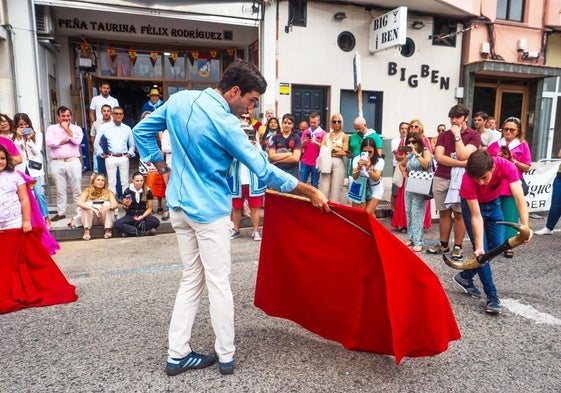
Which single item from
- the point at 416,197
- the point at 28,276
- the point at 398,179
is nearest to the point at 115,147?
the point at 28,276

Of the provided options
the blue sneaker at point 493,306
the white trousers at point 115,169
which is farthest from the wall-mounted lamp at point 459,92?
the blue sneaker at point 493,306

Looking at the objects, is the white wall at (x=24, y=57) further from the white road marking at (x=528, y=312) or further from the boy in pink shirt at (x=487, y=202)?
the white road marking at (x=528, y=312)

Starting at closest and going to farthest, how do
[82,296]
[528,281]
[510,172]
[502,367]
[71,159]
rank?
[502,367]
[510,172]
[82,296]
[528,281]
[71,159]

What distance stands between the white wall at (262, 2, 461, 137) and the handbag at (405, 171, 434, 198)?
6.21m

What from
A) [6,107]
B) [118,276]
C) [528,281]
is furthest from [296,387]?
[6,107]

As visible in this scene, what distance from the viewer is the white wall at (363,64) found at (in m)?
11.6

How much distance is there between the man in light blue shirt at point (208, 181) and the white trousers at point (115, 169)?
5673 millimetres

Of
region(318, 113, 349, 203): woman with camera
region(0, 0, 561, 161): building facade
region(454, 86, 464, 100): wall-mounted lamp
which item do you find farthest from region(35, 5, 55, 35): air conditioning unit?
region(454, 86, 464, 100): wall-mounted lamp

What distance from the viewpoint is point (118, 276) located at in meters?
5.04

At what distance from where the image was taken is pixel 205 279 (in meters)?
3.04

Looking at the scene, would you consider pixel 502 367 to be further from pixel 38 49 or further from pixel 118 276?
pixel 38 49

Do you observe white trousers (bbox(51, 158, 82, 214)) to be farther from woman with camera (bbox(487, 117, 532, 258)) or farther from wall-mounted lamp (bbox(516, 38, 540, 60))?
wall-mounted lamp (bbox(516, 38, 540, 60))

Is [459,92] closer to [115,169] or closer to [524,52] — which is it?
[524,52]

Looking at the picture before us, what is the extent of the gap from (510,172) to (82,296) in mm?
4297
